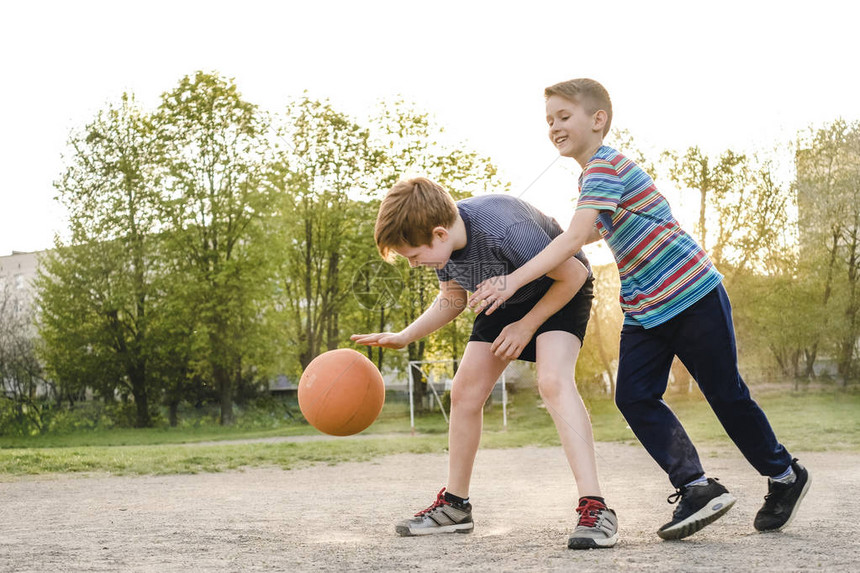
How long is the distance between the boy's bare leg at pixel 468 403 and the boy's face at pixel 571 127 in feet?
3.26

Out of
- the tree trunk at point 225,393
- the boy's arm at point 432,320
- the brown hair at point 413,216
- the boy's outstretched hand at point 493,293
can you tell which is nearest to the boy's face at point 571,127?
the brown hair at point 413,216

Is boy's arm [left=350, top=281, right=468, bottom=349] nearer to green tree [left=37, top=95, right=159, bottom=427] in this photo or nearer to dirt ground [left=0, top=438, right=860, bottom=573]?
dirt ground [left=0, top=438, right=860, bottom=573]

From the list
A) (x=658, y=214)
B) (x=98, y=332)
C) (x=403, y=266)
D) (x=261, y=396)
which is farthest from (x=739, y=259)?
(x=658, y=214)

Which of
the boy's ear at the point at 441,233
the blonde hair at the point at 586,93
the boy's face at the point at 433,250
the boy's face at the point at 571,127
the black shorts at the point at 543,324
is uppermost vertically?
the blonde hair at the point at 586,93

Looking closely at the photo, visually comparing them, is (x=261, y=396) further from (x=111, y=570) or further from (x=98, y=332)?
(x=111, y=570)

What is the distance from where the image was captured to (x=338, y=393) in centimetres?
453

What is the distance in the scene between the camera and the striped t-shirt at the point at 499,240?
11.8 ft

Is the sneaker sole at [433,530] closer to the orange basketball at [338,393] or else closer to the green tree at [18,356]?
the orange basketball at [338,393]

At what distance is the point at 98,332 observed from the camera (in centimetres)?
2642

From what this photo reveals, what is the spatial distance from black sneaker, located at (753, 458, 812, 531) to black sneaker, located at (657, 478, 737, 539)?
0.81ft

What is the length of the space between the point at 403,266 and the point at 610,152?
23303mm

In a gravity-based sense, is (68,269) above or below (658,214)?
above

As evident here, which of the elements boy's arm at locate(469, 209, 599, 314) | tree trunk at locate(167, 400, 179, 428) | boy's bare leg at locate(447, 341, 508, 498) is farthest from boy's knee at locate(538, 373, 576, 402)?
tree trunk at locate(167, 400, 179, 428)

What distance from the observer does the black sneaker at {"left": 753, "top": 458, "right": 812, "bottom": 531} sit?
3.59m
